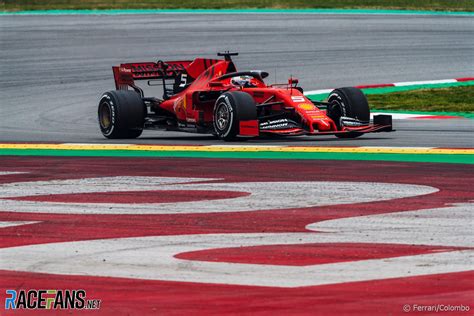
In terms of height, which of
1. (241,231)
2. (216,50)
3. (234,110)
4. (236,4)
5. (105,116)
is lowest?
(216,50)

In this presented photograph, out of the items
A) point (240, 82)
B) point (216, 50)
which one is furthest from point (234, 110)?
point (216, 50)

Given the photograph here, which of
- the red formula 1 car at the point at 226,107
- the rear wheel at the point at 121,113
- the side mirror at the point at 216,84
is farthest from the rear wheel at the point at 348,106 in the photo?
the rear wheel at the point at 121,113

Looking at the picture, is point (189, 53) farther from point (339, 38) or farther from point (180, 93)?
point (180, 93)

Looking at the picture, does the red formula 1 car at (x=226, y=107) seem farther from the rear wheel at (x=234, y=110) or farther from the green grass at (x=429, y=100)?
the green grass at (x=429, y=100)

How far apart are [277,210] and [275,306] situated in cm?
348

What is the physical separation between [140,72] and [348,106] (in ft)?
10.9

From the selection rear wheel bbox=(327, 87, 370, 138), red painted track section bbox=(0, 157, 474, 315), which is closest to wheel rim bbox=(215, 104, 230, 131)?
rear wheel bbox=(327, 87, 370, 138)

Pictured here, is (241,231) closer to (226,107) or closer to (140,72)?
(226,107)

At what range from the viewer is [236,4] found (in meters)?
45.8

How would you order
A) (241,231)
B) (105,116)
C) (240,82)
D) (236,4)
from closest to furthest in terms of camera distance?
(241,231) < (240,82) < (105,116) < (236,4)

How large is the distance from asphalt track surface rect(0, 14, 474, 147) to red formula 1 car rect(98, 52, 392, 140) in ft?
0.86

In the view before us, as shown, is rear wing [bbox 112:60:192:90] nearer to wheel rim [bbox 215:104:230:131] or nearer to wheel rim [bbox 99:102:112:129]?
wheel rim [bbox 99:102:112:129]

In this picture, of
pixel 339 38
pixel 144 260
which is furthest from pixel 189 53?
pixel 144 260

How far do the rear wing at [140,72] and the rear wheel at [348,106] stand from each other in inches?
97.7
